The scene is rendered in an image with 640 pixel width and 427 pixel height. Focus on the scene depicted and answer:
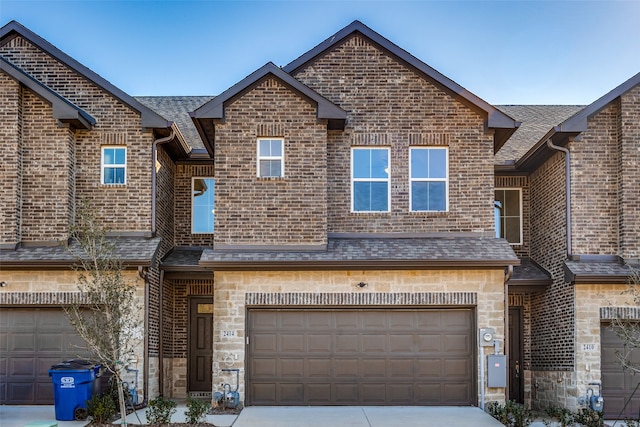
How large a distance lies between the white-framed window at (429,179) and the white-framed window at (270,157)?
277 cm

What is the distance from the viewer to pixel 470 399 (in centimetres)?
1431

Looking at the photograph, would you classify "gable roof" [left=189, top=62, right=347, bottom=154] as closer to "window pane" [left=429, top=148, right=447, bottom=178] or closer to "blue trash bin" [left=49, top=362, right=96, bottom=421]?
"window pane" [left=429, top=148, right=447, bottom=178]

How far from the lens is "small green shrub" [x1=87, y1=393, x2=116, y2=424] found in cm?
1243

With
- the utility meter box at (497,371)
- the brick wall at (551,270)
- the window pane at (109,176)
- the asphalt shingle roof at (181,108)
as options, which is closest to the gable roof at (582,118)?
the brick wall at (551,270)

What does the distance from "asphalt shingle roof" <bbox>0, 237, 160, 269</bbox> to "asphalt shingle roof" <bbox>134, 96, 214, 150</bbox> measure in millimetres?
3644

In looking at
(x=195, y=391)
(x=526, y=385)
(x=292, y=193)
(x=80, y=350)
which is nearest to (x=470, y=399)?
(x=526, y=385)

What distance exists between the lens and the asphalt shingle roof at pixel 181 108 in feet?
59.8

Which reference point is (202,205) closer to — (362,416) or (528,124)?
(362,416)

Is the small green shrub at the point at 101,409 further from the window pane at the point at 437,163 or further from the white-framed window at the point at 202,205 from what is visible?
the window pane at the point at 437,163

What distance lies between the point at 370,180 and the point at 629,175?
5.33m

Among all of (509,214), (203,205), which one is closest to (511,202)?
(509,214)

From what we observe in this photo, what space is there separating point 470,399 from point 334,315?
3152 mm

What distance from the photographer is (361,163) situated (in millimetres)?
15328

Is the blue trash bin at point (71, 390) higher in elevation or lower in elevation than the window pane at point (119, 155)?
lower
